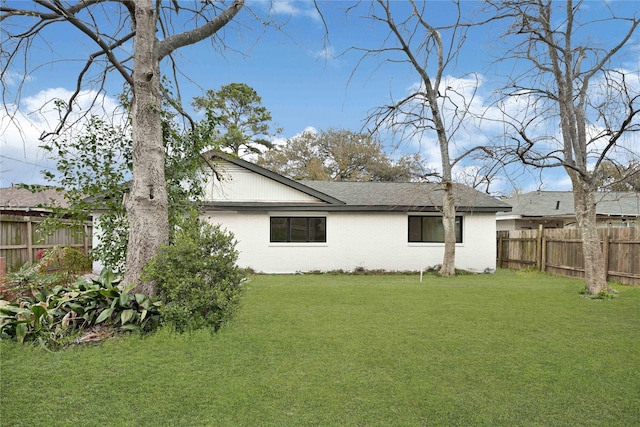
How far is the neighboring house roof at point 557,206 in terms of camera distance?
19.7 metres

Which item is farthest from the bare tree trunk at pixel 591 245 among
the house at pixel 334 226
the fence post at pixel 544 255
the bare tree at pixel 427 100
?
the fence post at pixel 544 255

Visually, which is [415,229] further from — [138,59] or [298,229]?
[138,59]

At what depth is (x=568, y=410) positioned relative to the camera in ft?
11.5

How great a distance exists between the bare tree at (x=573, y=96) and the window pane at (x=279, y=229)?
8.18m

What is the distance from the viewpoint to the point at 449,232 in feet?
46.4

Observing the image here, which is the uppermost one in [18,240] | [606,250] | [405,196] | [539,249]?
[405,196]

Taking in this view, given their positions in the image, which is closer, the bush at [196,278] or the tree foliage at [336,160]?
the bush at [196,278]

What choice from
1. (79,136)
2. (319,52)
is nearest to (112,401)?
(79,136)

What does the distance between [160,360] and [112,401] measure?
94cm

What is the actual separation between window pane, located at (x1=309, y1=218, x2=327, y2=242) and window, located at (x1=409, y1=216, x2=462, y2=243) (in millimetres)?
3235

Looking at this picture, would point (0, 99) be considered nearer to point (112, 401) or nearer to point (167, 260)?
point (167, 260)

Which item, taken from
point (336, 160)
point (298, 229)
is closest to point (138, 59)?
point (298, 229)

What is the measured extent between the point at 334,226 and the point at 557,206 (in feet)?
43.0

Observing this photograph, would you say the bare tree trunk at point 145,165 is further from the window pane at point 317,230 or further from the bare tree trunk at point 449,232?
the bare tree trunk at point 449,232
